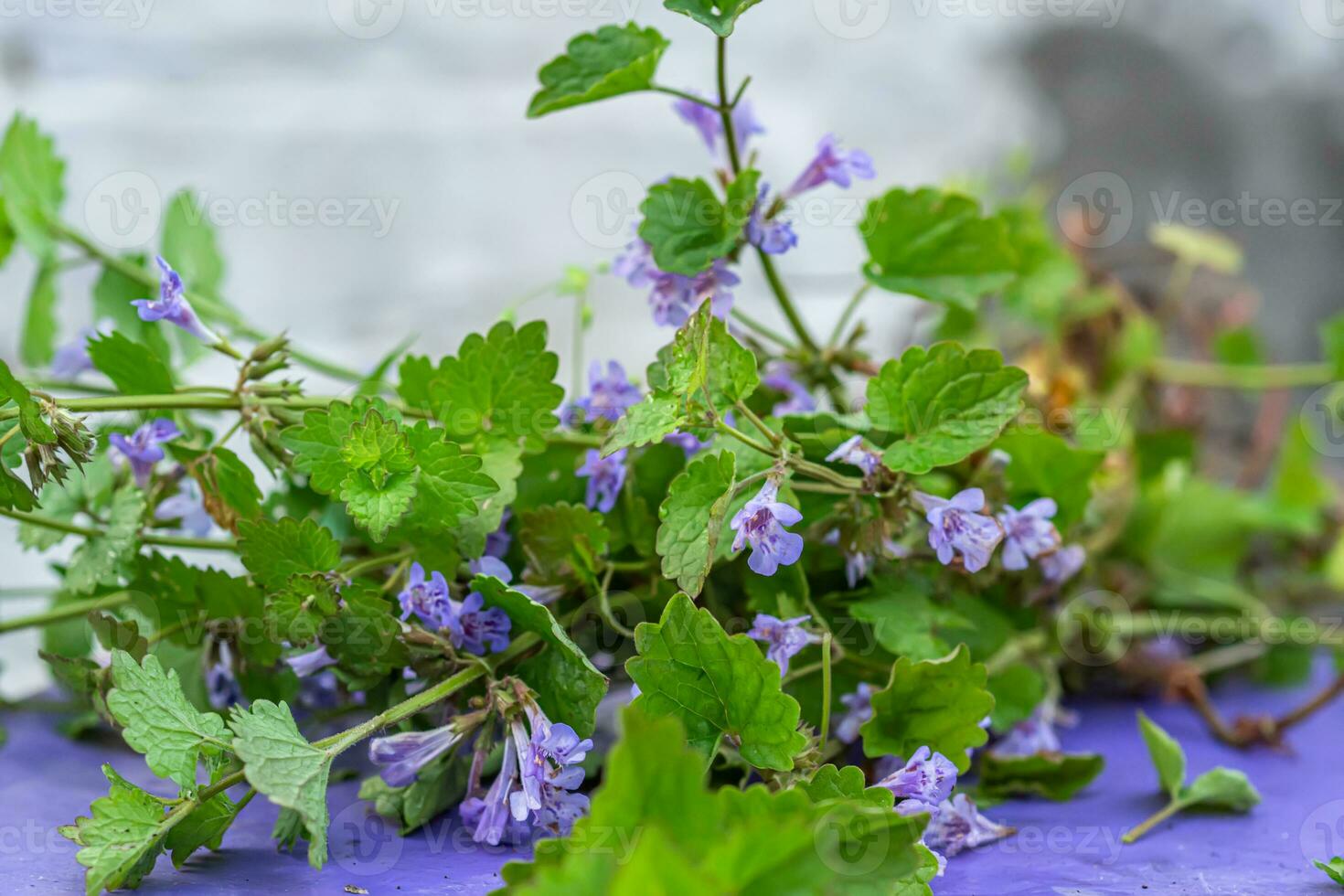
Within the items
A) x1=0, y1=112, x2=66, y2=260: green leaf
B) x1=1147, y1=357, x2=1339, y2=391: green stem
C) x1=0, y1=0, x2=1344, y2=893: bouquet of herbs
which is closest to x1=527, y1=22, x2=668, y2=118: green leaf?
x1=0, y1=0, x2=1344, y2=893: bouquet of herbs

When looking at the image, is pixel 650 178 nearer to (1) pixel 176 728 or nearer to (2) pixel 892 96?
(2) pixel 892 96

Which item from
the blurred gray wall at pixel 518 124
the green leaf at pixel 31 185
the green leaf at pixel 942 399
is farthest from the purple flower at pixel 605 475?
the blurred gray wall at pixel 518 124

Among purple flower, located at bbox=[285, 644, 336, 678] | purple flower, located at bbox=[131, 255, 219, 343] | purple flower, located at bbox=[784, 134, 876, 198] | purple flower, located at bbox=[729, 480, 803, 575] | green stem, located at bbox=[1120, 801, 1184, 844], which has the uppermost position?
purple flower, located at bbox=[784, 134, 876, 198]

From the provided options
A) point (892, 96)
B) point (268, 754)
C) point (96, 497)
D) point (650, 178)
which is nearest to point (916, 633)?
point (268, 754)

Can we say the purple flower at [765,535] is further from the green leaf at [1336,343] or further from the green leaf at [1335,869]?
the green leaf at [1336,343]

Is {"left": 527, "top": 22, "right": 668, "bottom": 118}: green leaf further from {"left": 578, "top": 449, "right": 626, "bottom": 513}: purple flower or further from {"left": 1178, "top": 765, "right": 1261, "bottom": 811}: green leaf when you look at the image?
{"left": 1178, "top": 765, "right": 1261, "bottom": 811}: green leaf

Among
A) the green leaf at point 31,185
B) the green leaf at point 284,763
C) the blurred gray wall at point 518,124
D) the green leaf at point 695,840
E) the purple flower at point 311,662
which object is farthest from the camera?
the blurred gray wall at point 518,124
